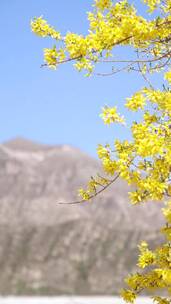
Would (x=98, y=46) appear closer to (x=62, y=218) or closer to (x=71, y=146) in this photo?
(x=62, y=218)

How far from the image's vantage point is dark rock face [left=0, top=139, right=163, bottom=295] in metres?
65.4

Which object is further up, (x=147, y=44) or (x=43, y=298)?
(x=43, y=298)

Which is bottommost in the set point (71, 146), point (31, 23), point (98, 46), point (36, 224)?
point (98, 46)

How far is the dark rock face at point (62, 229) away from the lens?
65438mm

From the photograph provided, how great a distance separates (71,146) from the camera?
286 feet

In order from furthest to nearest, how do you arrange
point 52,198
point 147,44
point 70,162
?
1. point 70,162
2. point 52,198
3. point 147,44

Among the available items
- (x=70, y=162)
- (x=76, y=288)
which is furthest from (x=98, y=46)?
(x=70, y=162)

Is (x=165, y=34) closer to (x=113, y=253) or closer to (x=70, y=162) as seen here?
(x=113, y=253)

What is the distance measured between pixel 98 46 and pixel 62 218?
2551 inches

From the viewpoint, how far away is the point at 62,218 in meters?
73.6

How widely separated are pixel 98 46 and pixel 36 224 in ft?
210

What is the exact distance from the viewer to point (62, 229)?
72250 mm

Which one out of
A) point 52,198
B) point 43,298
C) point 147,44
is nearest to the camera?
point 147,44

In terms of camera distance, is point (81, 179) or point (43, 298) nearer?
point (43, 298)
